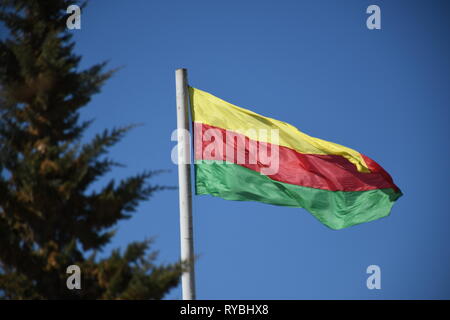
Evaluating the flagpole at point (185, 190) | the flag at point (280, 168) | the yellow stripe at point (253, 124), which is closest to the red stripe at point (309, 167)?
the flag at point (280, 168)

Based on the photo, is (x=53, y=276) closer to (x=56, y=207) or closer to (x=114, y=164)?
(x=56, y=207)

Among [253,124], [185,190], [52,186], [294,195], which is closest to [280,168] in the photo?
[294,195]

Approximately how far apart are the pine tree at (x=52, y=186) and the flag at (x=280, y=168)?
3437 mm

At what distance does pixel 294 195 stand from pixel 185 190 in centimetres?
378

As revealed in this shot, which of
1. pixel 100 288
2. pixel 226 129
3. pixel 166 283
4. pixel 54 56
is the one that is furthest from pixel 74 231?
pixel 226 129

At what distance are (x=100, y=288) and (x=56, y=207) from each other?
158 cm

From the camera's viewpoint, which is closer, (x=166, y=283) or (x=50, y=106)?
(x=166, y=283)

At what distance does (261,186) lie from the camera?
16.1m

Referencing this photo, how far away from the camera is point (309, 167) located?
17.0 meters

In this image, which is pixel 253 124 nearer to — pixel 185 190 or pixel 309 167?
pixel 309 167

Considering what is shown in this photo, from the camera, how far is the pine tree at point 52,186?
1112cm

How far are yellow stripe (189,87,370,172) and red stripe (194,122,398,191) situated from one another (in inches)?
5.3
